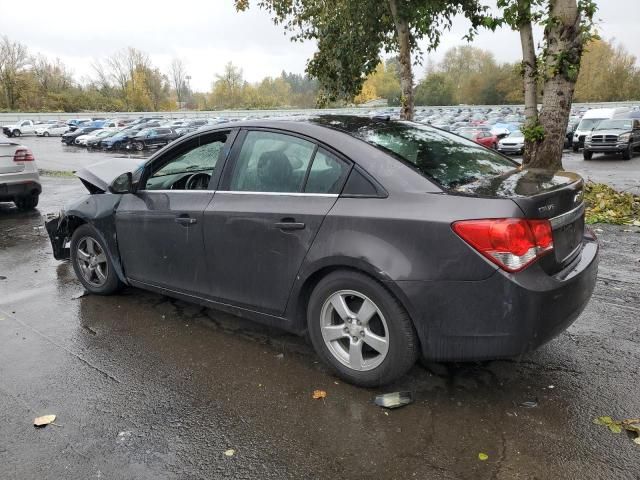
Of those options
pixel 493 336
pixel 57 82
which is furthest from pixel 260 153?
pixel 57 82

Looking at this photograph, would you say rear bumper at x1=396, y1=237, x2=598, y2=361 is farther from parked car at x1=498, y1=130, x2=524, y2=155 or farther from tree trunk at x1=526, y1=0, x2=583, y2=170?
parked car at x1=498, y1=130, x2=524, y2=155

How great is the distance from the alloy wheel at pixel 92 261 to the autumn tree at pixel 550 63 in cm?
618

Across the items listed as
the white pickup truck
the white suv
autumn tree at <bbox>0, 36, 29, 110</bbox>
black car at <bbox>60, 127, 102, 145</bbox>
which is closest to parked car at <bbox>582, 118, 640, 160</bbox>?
the white suv

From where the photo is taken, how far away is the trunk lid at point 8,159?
9023 mm

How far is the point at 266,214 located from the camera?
133 inches

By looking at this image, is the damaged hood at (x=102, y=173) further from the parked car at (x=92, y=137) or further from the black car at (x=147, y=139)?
the parked car at (x=92, y=137)

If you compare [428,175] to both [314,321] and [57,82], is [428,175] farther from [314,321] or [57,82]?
[57,82]

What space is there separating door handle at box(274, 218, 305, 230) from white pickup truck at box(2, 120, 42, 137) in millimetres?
57391

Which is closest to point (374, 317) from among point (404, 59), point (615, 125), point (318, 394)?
point (318, 394)

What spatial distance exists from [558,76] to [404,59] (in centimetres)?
472

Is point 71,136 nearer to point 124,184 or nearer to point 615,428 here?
point 124,184

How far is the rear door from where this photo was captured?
3.23 m

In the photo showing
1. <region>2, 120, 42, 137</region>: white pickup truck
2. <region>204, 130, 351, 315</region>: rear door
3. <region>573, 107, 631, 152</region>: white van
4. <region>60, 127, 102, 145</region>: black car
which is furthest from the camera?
<region>2, 120, 42, 137</region>: white pickup truck

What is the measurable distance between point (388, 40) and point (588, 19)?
609cm
